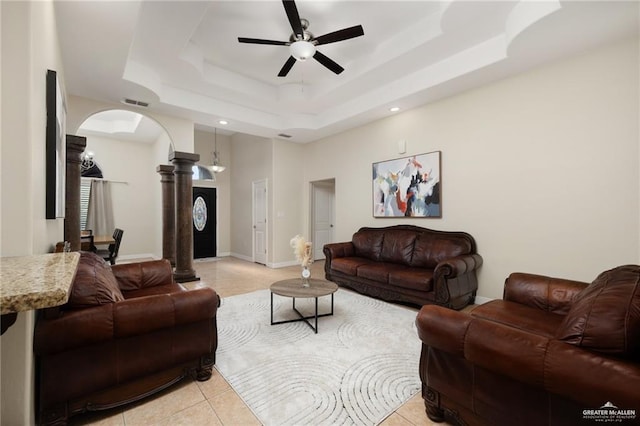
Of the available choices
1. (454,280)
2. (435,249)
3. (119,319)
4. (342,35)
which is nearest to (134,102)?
(342,35)

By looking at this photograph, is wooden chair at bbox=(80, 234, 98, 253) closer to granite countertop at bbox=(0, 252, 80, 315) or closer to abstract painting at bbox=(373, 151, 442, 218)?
granite countertop at bbox=(0, 252, 80, 315)

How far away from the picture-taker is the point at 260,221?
685cm

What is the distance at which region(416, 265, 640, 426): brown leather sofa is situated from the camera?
1089 millimetres

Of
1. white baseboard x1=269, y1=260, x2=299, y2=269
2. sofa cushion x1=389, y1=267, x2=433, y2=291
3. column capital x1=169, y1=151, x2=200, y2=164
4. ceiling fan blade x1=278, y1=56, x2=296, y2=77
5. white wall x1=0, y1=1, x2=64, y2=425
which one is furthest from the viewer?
white baseboard x1=269, y1=260, x2=299, y2=269

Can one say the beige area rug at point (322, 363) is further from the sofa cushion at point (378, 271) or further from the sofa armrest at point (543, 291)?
the sofa armrest at point (543, 291)

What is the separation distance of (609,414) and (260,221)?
6.36m

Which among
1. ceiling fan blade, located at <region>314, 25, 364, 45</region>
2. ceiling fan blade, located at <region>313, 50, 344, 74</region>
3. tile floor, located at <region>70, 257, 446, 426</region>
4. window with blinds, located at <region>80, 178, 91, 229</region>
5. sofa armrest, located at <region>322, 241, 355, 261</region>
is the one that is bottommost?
tile floor, located at <region>70, 257, 446, 426</region>

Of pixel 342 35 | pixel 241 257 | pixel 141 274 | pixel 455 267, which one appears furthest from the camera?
pixel 241 257

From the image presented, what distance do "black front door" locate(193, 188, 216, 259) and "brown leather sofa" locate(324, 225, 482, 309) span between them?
4.38 metres

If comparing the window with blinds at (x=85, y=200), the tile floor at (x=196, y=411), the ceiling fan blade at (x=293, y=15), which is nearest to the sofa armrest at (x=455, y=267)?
the tile floor at (x=196, y=411)

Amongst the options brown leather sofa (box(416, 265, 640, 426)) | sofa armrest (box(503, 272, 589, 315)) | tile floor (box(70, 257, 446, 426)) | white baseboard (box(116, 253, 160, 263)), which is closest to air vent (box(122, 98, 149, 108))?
tile floor (box(70, 257, 446, 426))

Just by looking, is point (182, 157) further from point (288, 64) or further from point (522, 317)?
point (522, 317)

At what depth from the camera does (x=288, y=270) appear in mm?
6000

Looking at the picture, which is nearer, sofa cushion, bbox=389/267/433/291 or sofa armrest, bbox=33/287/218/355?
sofa armrest, bbox=33/287/218/355
